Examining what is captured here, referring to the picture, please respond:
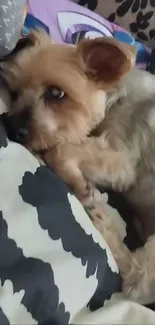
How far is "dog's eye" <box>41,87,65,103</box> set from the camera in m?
1.29

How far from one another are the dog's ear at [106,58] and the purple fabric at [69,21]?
0.26m

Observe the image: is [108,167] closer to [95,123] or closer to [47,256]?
[95,123]

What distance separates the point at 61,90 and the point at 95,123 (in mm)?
140

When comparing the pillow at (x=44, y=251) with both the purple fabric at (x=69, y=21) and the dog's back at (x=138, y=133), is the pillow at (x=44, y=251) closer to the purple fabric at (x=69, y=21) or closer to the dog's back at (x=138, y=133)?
the dog's back at (x=138, y=133)

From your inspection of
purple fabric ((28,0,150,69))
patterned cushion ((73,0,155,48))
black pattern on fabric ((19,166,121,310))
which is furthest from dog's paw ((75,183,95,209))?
patterned cushion ((73,0,155,48))

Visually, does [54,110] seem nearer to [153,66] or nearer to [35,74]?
[35,74]

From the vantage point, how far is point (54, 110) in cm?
130

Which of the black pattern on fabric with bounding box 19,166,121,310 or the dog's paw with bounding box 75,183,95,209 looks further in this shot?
the dog's paw with bounding box 75,183,95,209

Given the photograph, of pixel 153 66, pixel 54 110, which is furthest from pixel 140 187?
pixel 153 66

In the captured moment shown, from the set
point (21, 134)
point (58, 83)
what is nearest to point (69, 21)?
point (58, 83)

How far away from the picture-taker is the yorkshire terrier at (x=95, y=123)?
4.15 feet

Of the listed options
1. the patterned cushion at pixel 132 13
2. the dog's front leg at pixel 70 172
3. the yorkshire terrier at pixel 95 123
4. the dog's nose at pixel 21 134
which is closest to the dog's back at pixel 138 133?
the yorkshire terrier at pixel 95 123

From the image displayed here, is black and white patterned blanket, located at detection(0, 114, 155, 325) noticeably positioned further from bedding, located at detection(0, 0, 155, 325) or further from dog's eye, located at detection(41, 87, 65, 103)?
dog's eye, located at detection(41, 87, 65, 103)

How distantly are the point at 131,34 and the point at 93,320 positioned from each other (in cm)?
112
